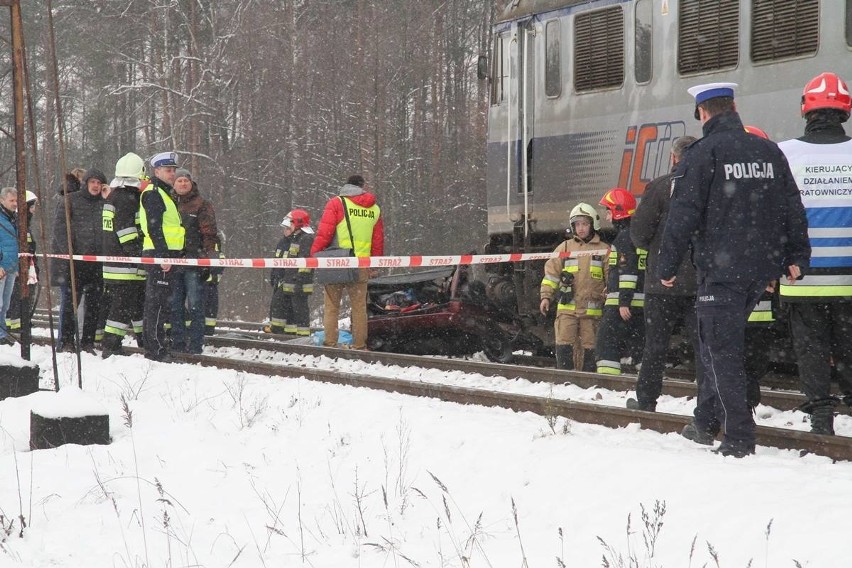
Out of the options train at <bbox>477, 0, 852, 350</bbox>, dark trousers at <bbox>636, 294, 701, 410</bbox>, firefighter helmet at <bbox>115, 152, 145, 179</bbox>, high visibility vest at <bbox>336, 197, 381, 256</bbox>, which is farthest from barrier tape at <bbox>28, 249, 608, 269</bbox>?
dark trousers at <bbox>636, 294, 701, 410</bbox>

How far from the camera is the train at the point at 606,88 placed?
8.12 metres

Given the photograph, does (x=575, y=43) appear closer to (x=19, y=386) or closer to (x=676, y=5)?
(x=676, y=5)

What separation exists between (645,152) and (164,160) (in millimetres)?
4735

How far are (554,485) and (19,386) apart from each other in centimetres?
507

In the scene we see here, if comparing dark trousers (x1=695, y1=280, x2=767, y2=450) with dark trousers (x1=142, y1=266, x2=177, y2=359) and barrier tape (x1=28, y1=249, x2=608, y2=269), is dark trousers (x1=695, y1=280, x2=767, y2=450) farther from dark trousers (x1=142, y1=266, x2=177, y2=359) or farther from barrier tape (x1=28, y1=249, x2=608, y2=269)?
dark trousers (x1=142, y1=266, x2=177, y2=359)

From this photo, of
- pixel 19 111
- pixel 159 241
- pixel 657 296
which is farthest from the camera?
pixel 159 241

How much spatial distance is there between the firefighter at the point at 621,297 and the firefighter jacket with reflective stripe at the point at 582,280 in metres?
0.51

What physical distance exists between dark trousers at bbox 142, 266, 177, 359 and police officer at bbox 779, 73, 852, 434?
6.32 m

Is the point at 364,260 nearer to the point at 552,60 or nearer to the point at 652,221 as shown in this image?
the point at 552,60

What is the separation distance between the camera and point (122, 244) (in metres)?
10.0

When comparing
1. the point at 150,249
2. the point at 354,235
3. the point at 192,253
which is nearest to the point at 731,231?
the point at 354,235

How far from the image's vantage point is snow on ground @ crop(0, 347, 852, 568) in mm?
3861

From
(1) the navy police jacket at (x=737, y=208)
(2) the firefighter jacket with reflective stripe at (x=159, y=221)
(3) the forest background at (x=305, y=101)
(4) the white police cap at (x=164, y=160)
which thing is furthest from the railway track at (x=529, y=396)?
(3) the forest background at (x=305, y=101)

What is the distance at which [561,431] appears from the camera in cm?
570
